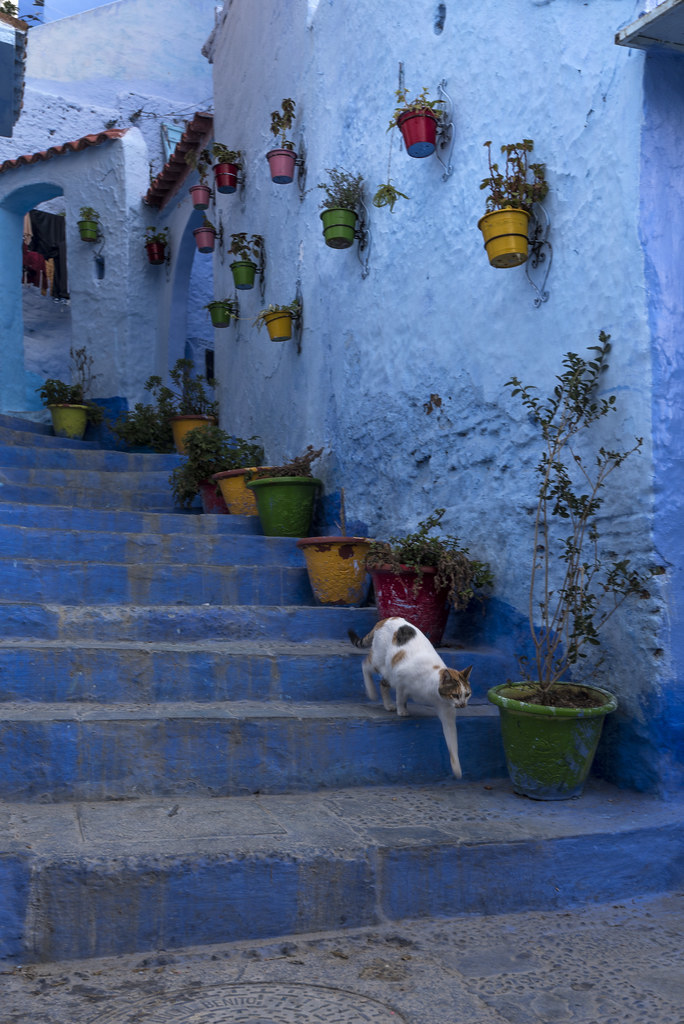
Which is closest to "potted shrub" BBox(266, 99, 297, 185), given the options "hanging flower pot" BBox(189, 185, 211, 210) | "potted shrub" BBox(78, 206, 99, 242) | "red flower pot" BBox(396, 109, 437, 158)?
"hanging flower pot" BBox(189, 185, 211, 210)

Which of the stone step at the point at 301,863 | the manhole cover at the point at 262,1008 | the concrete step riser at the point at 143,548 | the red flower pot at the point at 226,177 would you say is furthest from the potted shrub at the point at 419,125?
the manhole cover at the point at 262,1008

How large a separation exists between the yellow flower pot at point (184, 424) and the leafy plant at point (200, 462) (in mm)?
1548

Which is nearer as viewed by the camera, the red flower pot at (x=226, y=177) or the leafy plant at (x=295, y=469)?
the leafy plant at (x=295, y=469)

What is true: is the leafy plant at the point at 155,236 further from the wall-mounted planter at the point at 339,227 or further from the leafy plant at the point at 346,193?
the wall-mounted planter at the point at 339,227

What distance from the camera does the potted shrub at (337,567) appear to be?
4.28m

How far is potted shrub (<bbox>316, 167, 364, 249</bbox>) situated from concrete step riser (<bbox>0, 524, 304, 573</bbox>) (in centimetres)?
180

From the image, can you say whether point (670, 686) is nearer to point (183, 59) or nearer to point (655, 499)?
point (655, 499)

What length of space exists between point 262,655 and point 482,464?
136 centimetres

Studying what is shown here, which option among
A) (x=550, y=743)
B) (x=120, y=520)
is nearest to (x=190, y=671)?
(x=550, y=743)

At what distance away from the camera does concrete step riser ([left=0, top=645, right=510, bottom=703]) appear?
313cm

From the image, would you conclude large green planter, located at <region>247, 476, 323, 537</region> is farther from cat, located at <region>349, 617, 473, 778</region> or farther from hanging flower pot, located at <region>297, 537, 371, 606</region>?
cat, located at <region>349, 617, 473, 778</region>

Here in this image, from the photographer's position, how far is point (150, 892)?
220 centimetres

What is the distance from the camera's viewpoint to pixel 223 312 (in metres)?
7.41

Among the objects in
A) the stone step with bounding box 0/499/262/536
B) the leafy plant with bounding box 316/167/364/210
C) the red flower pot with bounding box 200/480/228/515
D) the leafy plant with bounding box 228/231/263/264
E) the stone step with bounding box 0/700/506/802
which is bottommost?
the stone step with bounding box 0/700/506/802
